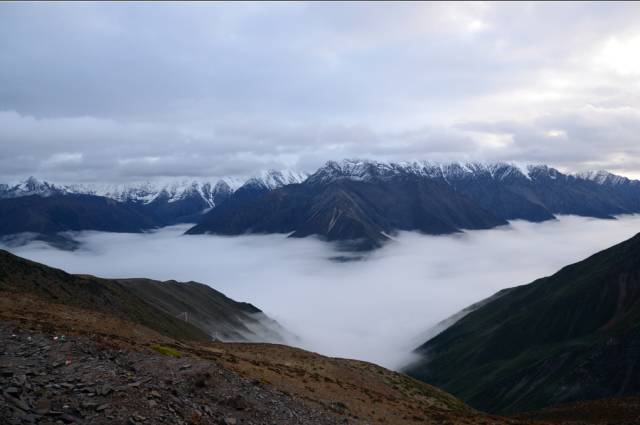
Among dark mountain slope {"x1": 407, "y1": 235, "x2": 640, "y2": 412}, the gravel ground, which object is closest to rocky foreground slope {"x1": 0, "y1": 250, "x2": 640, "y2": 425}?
the gravel ground

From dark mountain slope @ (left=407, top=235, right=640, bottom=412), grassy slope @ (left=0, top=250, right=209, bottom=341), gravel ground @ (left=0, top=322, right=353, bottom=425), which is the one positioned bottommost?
dark mountain slope @ (left=407, top=235, right=640, bottom=412)

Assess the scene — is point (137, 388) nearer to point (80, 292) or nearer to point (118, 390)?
point (118, 390)

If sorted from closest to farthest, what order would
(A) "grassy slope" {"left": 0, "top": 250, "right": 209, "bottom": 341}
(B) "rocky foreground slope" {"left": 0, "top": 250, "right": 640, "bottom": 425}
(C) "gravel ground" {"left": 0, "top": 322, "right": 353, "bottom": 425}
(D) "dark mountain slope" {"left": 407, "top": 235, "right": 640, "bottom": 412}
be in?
(C) "gravel ground" {"left": 0, "top": 322, "right": 353, "bottom": 425} < (B) "rocky foreground slope" {"left": 0, "top": 250, "right": 640, "bottom": 425} < (A) "grassy slope" {"left": 0, "top": 250, "right": 209, "bottom": 341} < (D) "dark mountain slope" {"left": 407, "top": 235, "right": 640, "bottom": 412}

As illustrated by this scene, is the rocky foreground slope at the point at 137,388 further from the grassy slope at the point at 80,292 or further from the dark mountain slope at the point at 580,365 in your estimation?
the dark mountain slope at the point at 580,365

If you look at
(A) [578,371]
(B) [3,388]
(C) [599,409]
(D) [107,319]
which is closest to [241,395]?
(B) [3,388]

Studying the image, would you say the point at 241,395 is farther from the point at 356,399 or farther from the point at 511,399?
the point at 511,399

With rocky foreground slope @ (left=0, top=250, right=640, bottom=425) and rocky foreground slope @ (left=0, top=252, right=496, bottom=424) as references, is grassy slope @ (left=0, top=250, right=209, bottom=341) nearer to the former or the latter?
rocky foreground slope @ (left=0, top=252, right=496, bottom=424)

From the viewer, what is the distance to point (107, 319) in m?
51.9

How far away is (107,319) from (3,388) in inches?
1298

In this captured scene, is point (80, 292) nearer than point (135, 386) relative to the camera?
No

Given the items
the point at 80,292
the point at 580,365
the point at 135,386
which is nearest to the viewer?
the point at 135,386

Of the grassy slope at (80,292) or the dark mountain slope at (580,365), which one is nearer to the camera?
the grassy slope at (80,292)

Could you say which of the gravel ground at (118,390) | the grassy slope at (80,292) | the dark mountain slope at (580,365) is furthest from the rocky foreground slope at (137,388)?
the dark mountain slope at (580,365)

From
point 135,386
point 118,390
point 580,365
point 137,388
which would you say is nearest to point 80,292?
point 135,386
